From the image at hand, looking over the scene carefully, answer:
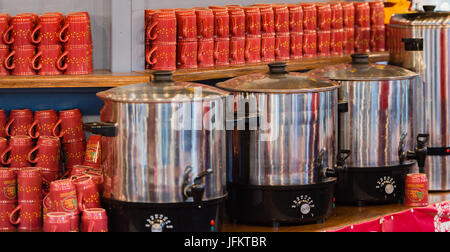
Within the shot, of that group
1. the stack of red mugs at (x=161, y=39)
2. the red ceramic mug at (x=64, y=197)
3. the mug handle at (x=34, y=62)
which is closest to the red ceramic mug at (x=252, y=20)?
the stack of red mugs at (x=161, y=39)

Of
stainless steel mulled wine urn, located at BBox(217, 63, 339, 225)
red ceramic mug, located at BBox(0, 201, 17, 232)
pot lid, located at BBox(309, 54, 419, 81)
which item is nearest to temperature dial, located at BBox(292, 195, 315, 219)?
stainless steel mulled wine urn, located at BBox(217, 63, 339, 225)

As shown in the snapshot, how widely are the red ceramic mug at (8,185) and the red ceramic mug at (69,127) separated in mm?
451

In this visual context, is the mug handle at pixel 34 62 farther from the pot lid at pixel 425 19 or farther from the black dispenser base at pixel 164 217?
the pot lid at pixel 425 19

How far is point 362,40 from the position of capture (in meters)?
4.45

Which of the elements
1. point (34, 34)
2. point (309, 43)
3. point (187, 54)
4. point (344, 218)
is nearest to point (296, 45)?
point (309, 43)

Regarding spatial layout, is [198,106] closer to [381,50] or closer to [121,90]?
[121,90]

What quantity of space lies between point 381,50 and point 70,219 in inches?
93.3

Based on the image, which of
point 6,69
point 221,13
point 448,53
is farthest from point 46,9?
point 448,53

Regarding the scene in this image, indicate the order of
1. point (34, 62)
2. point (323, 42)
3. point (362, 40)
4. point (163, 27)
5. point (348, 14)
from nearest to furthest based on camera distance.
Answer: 1. point (34, 62)
2. point (163, 27)
3. point (323, 42)
4. point (348, 14)
5. point (362, 40)

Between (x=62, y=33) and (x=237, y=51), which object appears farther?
(x=237, y=51)

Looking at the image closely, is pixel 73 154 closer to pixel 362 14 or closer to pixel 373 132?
pixel 373 132

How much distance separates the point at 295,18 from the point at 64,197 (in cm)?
170

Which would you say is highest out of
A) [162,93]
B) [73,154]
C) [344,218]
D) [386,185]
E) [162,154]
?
[162,93]
